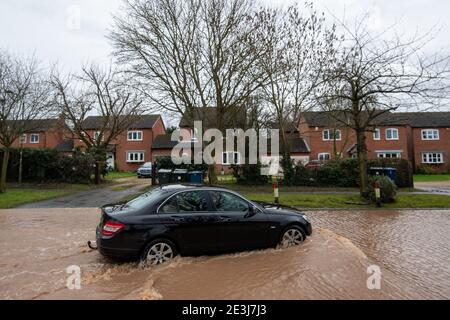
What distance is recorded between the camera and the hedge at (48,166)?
22.6m

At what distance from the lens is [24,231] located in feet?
30.1

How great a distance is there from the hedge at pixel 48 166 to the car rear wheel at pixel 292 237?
760 inches

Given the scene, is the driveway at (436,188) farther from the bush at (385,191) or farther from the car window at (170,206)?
the car window at (170,206)

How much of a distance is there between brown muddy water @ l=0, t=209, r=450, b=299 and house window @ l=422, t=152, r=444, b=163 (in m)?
36.0

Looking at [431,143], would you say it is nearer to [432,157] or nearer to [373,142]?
[432,157]

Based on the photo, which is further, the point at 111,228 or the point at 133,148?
the point at 133,148

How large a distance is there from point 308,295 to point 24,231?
7.95m

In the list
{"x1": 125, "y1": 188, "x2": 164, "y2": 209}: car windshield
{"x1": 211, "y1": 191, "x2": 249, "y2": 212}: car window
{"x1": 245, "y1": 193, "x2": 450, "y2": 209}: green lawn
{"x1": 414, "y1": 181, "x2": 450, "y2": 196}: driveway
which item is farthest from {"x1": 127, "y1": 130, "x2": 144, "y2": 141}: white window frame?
{"x1": 211, "y1": 191, "x2": 249, "y2": 212}: car window

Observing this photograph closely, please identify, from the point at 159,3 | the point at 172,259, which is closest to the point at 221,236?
the point at 172,259

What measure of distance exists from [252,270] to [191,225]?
1.33m

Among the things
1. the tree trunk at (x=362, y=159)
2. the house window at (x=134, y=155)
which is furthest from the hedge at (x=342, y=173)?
the house window at (x=134, y=155)

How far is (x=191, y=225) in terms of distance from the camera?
6.12m

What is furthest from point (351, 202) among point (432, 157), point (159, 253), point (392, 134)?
point (432, 157)

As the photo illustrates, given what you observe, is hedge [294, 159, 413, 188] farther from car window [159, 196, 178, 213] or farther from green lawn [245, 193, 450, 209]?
car window [159, 196, 178, 213]
